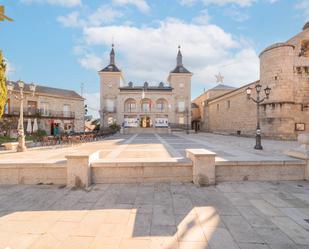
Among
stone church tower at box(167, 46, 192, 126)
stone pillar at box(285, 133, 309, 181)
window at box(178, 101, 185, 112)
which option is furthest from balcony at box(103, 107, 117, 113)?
stone pillar at box(285, 133, 309, 181)

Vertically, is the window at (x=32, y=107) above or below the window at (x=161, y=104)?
below

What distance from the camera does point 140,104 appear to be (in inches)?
1475

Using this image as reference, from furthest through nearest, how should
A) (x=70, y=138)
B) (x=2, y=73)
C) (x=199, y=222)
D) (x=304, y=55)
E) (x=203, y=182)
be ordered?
1. (x=304, y=55)
2. (x=70, y=138)
3. (x=2, y=73)
4. (x=203, y=182)
5. (x=199, y=222)

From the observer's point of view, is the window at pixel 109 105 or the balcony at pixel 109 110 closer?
the balcony at pixel 109 110

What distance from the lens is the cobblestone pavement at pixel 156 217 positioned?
99.6 inches

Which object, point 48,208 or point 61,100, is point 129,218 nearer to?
point 48,208

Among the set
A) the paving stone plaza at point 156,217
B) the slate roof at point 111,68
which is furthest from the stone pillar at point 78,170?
the slate roof at point 111,68

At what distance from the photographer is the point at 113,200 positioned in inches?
153

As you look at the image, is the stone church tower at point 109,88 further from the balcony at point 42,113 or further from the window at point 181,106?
the window at point 181,106

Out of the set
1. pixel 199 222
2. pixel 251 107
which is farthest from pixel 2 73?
pixel 251 107

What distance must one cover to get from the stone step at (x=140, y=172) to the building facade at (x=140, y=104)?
3128 cm

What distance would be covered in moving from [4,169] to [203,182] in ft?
18.8

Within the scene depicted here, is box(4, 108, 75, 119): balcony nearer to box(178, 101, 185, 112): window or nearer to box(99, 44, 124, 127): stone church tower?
box(99, 44, 124, 127): stone church tower

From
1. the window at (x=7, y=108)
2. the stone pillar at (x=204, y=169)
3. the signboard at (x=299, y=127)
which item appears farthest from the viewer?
the window at (x=7, y=108)
